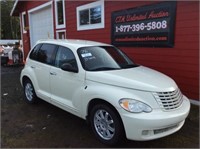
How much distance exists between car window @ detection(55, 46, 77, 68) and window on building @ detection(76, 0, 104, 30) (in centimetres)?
430

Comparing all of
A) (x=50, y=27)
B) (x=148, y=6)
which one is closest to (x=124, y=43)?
(x=148, y=6)

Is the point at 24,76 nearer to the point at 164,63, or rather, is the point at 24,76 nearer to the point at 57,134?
the point at 57,134

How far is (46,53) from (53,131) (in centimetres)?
199

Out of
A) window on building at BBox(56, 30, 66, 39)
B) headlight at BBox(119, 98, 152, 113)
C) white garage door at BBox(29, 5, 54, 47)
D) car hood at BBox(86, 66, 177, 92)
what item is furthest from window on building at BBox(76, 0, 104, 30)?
headlight at BBox(119, 98, 152, 113)

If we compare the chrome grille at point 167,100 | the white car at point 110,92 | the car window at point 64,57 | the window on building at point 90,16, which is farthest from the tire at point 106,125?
the window on building at point 90,16

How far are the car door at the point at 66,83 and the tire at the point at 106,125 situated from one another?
0.49m

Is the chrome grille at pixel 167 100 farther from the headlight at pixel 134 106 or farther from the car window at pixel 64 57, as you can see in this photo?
the car window at pixel 64 57

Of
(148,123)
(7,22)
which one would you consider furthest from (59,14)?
(7,22)

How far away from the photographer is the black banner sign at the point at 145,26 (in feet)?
21.8

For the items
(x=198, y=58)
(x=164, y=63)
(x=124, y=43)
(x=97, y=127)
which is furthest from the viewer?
(x=124, y=43)

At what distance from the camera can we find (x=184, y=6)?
6223 millimetres

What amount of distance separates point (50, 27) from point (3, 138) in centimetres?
991

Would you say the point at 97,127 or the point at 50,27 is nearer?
the point at 97,127

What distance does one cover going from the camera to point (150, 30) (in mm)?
7148
